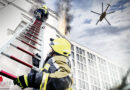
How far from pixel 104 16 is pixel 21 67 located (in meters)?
9.26

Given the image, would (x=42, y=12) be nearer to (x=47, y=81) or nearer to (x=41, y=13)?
(x=41, y=13)

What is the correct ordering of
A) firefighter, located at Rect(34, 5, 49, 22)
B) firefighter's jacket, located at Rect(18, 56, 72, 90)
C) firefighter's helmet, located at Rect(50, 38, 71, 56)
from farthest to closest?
firefighter, located at Rect(34, 5, 49, 22) < firefighter's helmet, located at Rect(50, 38, 71, 56) < firefighter's jacket, located at Rect(18, 56, 72, 90)

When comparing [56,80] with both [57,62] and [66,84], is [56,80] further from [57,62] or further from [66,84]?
[57,62]

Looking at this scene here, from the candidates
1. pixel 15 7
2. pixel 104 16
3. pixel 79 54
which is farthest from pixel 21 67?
pixel 104 16

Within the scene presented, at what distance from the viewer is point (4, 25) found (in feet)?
12.8

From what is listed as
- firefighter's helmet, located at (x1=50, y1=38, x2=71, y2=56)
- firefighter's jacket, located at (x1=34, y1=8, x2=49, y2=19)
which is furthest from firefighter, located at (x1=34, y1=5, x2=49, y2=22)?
firefighter's helmet, located at (x1=50, y1=38, x2=71, y2=56)

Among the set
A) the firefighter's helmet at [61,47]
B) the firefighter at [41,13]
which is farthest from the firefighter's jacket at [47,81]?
→ the firefighter at [41,13]

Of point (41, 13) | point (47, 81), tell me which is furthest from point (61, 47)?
point (41, 13)

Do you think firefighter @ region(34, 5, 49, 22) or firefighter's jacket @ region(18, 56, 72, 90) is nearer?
firefighter's jacket @ region(18, 56, 72, 90)

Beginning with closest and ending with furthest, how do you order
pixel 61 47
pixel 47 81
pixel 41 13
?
pixel 47 81
pixel 61 47
pixel 41 13

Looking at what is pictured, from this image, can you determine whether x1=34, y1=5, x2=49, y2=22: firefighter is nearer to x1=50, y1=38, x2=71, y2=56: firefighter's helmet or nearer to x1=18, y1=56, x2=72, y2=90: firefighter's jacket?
x1=50, y1=38, x2=71, y2=56: firefighter's helmet

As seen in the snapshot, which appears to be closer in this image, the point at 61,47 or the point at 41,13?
the point at 61,47

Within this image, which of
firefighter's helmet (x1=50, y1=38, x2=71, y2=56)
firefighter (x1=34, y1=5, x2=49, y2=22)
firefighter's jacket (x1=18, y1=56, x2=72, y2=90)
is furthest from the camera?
firefighter (x1=34, y1=5, x2=49, y2=22)

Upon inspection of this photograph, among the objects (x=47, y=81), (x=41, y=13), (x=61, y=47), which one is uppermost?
(x=41, y=13)
